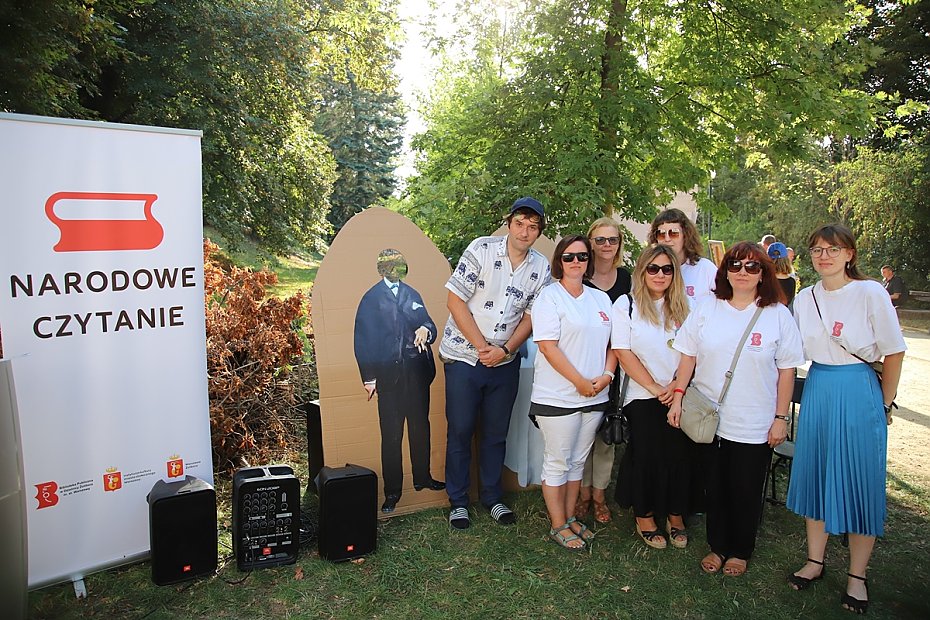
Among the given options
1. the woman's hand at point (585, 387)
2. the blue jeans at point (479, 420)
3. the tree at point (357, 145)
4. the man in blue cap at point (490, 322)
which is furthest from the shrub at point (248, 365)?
the tree at point (357, 145)

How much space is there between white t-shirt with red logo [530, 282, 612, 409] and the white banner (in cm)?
188

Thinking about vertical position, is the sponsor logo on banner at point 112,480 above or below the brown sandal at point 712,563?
above

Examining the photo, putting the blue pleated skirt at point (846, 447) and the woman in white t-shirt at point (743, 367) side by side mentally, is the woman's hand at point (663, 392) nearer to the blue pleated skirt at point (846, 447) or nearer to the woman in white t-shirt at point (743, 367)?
the woman in white t-shirt at point (743, 367)

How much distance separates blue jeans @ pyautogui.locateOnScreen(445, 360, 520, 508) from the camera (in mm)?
3675

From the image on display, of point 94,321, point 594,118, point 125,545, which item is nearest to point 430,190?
point 594,118

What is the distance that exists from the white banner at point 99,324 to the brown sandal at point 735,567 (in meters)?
2.87

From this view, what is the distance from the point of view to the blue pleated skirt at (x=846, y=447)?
2.89m

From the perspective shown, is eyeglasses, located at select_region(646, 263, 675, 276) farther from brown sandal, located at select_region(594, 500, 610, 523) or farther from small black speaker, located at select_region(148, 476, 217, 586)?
small black speaker, located at select_region(148, 476, 217, 586)

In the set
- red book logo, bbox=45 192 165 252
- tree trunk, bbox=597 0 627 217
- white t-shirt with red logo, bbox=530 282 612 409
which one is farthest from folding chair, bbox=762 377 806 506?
red book logo, bbox=45 192 165 252

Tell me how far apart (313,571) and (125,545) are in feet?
3.28

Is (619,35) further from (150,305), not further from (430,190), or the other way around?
(150,305)

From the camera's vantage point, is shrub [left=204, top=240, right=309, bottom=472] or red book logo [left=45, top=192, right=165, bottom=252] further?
shrub [left=204, top=240, right=309, bottom=472]

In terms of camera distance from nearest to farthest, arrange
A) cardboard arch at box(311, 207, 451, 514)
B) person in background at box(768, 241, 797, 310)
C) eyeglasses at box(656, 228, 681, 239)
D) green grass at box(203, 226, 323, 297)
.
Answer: eyeglasses at box(656, 228, 681, 239), cardboard arch at box(311, 207, 451, 514), person in background at box(768, 241, 797, 310), green grass at box(203, 226, 323, 297)

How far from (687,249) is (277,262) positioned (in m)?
17.5
